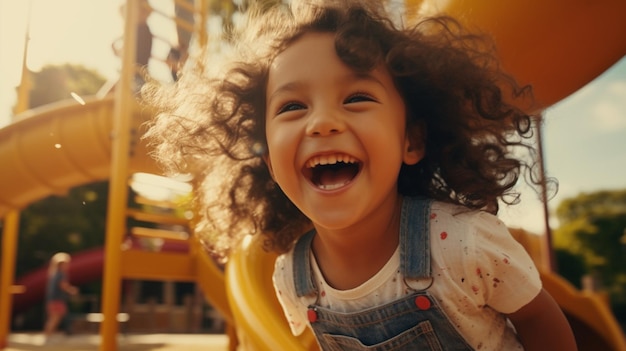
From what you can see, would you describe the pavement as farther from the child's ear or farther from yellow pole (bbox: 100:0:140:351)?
the child's ear

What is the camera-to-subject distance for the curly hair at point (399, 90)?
1181 mm

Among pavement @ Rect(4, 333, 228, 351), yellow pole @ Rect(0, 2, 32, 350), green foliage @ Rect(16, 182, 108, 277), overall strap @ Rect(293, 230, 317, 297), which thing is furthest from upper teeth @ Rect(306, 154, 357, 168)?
green foliage @ Rect(16, 182, 108, 277)

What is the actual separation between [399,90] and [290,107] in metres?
0.24

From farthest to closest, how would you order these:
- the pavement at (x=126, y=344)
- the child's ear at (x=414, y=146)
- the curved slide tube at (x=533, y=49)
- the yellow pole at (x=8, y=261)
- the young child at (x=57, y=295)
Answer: the young child at (x=57, y=295) < the yellow pole at (x=8, y=261) < the pavement at (x=126, y=344) < the curved slide tube at (x=533, y=49) < the child's ear at (x=414, y=146)

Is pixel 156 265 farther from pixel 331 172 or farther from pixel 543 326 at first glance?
pixel 543 326

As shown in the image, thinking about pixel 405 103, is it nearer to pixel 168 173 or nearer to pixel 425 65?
pixel 425 65

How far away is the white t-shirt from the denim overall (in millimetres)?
16

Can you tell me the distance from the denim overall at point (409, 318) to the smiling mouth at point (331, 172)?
0.16 m

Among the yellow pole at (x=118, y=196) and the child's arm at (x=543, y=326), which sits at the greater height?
the yellow pole at (x=118, y=196)

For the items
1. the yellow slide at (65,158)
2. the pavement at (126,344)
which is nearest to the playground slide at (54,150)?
the yellow slide at (65,158)

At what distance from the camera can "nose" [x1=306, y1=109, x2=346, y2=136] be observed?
962mm

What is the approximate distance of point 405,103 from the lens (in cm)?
117

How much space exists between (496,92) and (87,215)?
13.3 meters

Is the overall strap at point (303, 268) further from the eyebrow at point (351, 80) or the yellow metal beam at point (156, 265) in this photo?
the yellow metal beam at point (156, 265)
